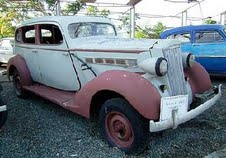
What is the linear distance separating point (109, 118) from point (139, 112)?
575mm

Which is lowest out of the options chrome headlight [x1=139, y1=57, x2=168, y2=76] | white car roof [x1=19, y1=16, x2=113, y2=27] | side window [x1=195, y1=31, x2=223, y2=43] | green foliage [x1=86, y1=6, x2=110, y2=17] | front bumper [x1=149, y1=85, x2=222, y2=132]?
front bumper [x1=149, y1=85, x2=222, y2=132]

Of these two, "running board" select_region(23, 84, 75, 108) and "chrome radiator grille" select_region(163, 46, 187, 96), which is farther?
"running board" select_region(23, 84, 75, 108)

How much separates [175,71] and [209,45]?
4.26 metres

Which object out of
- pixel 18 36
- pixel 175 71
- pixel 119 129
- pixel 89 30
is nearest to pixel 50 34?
pixel 89 30

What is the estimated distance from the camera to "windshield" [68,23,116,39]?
16.3 ft

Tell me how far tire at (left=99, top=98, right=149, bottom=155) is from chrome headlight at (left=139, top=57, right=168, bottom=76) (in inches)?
18.4

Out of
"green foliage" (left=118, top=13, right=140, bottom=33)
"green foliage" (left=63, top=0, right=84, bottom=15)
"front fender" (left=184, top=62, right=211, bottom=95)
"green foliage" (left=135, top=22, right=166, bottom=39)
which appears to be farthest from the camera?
"green foliage" (left=135, top=22, right=166, bottom=39)

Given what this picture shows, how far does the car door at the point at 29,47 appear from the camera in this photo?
18.6ft

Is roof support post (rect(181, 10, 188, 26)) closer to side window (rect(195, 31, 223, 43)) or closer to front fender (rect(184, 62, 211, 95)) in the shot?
side window (rect(195, 31, 223, 43))

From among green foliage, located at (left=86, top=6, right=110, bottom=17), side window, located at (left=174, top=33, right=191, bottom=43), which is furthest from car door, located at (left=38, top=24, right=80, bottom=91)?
green foliage, located at (left=86, top=6, right=110, bottom=17)

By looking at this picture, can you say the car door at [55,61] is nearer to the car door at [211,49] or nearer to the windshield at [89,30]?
the windshield at [89,30]

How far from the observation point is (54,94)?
5.03 metres

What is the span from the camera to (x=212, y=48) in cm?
749

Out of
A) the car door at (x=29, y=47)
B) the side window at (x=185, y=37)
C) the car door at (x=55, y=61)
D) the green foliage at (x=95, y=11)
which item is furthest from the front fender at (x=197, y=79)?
the green foliage at (x=95, y=11)
